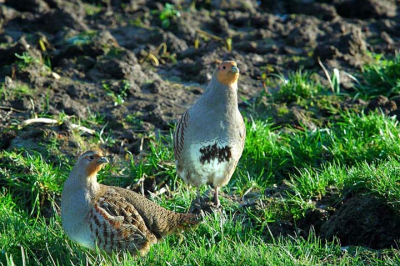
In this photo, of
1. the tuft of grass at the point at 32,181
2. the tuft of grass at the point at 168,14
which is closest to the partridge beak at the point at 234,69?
the tuft of grass at the point at 32,181

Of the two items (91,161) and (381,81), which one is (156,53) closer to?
(381,81)

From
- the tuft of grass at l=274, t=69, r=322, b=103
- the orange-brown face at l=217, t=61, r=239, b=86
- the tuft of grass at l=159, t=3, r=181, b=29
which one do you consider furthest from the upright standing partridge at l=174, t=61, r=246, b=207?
the tuft of grass at l=159, t=3, r=181, b=29

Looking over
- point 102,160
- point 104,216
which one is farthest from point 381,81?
point 104,216

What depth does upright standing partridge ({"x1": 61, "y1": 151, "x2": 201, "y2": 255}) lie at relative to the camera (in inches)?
186

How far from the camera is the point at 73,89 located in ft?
23.2

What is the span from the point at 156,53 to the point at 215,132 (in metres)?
2.81

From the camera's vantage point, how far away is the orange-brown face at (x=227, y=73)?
17.6 feet

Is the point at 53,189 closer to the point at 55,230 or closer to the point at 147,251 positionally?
the point at 55,230

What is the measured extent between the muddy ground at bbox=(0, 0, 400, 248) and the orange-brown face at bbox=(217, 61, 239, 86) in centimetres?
112

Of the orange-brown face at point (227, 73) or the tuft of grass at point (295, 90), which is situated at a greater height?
the orange-brown face at point (227, 73)

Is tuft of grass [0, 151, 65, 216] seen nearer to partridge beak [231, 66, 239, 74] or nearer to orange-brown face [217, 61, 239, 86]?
orange-brown face [217, 61, 239, 86]

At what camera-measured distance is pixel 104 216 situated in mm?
4766

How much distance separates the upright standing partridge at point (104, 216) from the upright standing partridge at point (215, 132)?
59cm

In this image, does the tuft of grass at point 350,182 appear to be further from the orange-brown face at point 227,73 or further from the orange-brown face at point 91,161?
the orange-brown face at point 91,161
